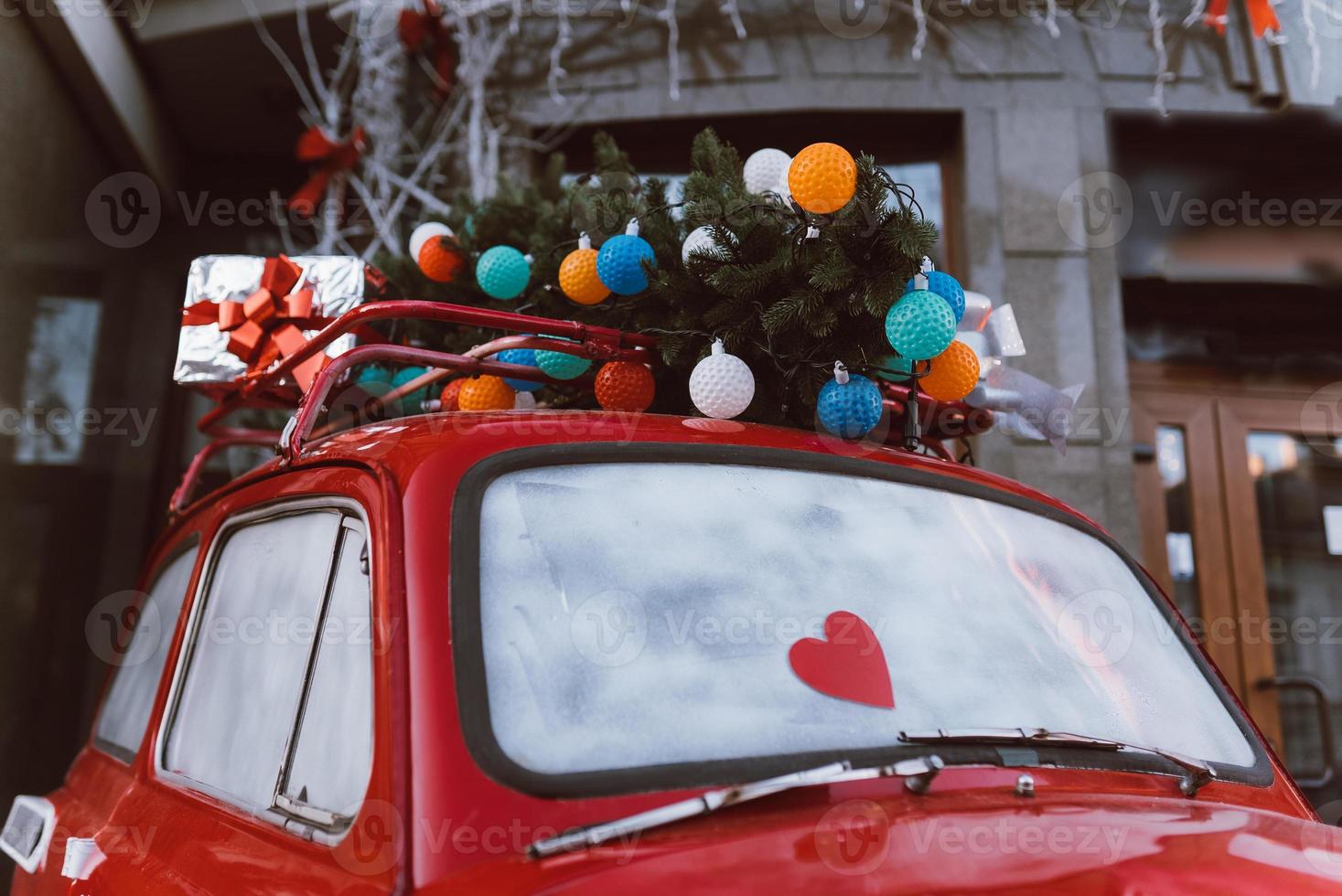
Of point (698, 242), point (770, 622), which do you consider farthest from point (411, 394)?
point (770, 622)

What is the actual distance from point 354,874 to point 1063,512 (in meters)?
1.47

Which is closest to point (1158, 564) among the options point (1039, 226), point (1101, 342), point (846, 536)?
point (1101, 342)

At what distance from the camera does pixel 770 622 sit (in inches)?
55.8

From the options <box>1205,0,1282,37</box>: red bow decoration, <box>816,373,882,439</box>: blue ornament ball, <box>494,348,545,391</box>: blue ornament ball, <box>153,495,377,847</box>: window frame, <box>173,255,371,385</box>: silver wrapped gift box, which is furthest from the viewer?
<box>1205,0,1282,37</box>: red bow decoration

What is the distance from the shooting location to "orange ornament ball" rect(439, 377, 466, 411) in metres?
2.52

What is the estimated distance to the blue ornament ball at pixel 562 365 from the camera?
2219 millimetres

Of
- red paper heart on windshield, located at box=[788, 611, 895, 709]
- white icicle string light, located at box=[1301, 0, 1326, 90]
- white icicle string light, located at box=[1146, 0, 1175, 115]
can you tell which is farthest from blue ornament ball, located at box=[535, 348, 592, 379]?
white icicle string light, located at box=[1301, 0, 1326, 90]

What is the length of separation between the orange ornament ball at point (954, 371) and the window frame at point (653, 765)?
0.28m

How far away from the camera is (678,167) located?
5.37 meters

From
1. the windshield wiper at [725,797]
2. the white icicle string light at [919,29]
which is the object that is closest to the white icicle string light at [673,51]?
the white icicle string light at [919,29]

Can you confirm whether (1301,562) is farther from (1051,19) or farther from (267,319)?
(267,319)

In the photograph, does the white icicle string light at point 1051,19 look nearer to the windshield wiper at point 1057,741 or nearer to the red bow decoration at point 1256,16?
the red bow decoration at point 1256,16

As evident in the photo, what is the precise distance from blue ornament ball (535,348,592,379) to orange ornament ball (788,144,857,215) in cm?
61

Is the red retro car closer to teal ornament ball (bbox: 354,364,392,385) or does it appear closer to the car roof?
the car roof
